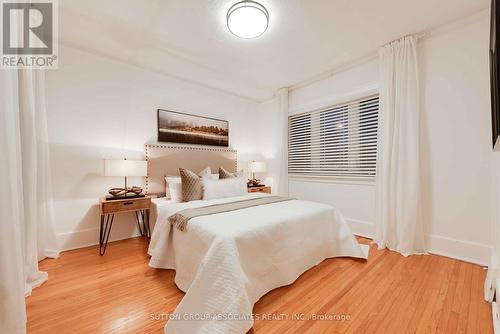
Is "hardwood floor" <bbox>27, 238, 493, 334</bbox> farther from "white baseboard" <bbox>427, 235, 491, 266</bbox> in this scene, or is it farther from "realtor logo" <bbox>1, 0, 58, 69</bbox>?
"realtor logo" <bbox>1, 0, 58, 69</bbox>

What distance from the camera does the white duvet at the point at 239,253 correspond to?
49.3 inches

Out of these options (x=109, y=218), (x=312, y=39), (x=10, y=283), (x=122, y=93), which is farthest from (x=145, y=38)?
(x=10, y=283)

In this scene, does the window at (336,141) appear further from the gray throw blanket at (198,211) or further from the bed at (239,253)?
the gray throw blanket at (198,211)

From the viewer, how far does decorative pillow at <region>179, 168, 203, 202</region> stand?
2.60m

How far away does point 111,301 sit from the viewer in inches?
61.9

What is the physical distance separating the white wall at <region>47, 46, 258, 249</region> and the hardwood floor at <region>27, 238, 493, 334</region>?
24.1 inches

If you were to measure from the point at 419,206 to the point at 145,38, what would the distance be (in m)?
3.81

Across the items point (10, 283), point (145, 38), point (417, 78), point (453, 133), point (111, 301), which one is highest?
point (145, 38)

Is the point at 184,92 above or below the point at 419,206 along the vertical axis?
above

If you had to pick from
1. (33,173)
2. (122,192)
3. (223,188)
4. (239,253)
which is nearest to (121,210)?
(122,192)

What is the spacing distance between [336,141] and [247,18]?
2.30m

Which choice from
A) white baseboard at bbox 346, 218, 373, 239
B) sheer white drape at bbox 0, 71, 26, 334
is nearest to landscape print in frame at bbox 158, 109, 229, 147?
sheer white drape at bbox 0, 71, 26, 334

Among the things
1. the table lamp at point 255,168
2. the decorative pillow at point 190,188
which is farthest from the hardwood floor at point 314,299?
the table lamp at point 255,168

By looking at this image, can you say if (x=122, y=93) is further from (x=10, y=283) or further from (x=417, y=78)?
(x=417, y=78)
